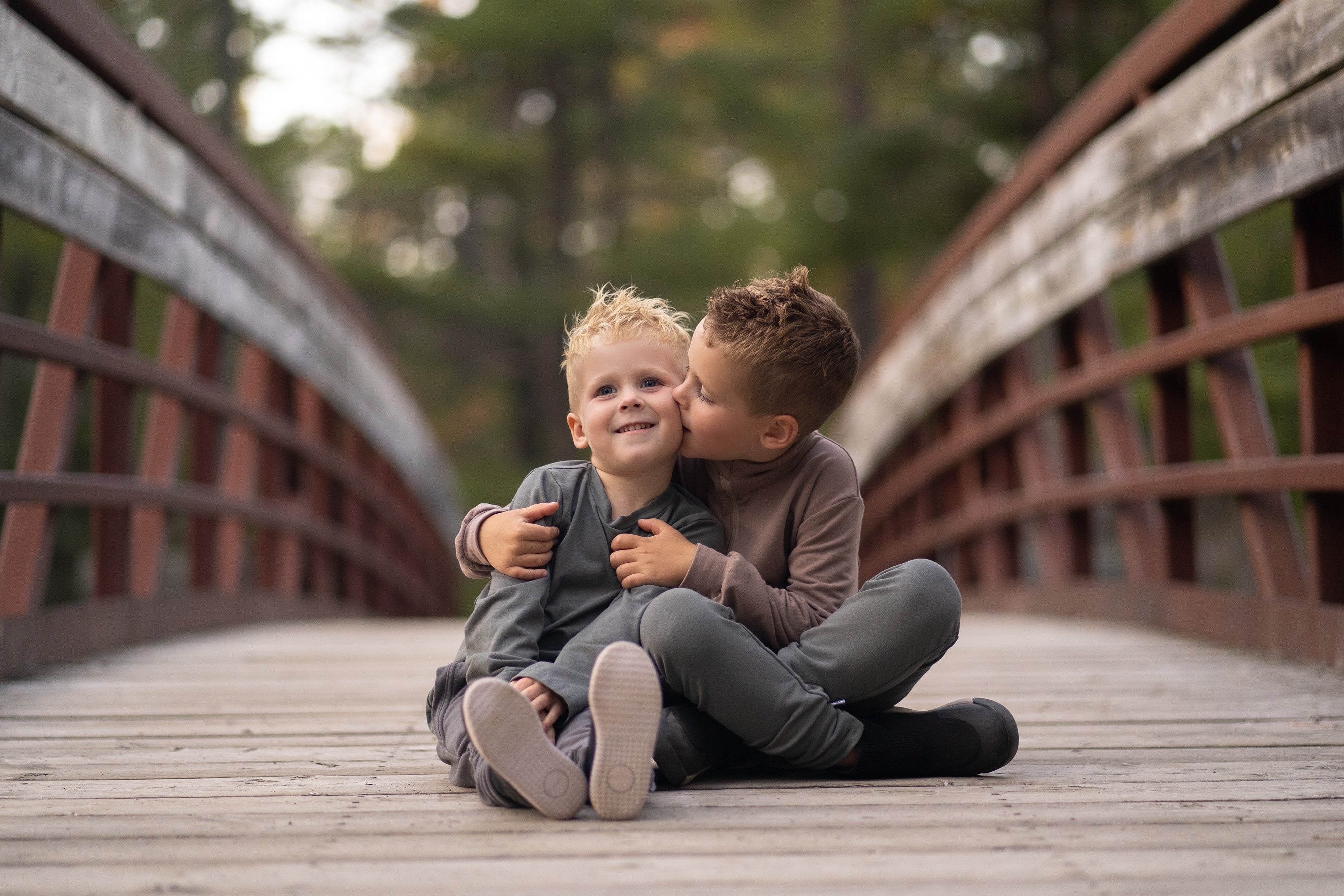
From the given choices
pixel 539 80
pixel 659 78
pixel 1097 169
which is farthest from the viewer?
pixel 659 78

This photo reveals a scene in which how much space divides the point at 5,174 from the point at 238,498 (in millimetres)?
1752

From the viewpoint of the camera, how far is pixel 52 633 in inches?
106

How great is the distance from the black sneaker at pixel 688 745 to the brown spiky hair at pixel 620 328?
47cm

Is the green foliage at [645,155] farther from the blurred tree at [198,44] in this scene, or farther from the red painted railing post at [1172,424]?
the red painted railing post at [1172,424]

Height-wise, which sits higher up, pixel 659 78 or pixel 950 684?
pixel 659 78

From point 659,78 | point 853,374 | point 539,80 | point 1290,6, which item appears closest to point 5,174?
point 853,374

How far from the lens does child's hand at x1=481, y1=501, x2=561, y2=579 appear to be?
1.72 m

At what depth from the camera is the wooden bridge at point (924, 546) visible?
1325mm

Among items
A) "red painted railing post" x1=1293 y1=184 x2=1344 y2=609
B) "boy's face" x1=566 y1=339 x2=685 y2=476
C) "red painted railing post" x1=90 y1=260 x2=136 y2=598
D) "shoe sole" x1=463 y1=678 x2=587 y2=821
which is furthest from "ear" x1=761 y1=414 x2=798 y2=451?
"red painted railing post" x1=90 y1=260 x2=136 y2=598

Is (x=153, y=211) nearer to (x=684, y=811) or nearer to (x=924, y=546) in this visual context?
(x=684, y=811)

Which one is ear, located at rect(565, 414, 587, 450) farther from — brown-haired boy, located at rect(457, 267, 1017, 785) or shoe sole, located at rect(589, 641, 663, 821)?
shoe sole, located at rect(589, 641, 663, 821)

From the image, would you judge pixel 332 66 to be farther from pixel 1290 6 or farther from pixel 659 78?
pixel 1290 6

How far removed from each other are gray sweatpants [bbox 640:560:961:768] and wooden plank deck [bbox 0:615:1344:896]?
0.26 ft

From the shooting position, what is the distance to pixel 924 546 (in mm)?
5648
